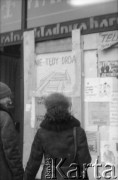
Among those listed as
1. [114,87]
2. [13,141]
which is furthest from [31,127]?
[13,141]

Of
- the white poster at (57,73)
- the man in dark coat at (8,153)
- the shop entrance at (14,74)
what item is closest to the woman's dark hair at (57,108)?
the man in dark coat at (8,153)

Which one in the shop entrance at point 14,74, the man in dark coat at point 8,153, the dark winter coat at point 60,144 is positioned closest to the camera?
the dark winter coat at point 60,144

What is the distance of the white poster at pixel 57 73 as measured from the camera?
220 inches

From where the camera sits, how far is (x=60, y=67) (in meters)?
5.73

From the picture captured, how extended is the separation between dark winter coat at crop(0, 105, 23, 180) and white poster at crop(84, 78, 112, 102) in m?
1.74

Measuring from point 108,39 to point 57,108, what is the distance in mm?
2008

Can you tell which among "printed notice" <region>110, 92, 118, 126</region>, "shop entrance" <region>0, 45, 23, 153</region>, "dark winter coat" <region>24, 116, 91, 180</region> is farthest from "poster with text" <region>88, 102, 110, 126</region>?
"dark winter coat" <region>24, 116, 91, 180</region>

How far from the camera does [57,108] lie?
3666 millimetres

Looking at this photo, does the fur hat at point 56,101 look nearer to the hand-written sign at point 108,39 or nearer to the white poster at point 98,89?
the white poster at point 98,89

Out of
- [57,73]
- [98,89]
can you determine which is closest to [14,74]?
[57,73]

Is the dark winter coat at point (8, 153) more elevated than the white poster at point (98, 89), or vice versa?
the white poster at point (98, 89)

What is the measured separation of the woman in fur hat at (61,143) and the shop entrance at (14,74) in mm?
2526

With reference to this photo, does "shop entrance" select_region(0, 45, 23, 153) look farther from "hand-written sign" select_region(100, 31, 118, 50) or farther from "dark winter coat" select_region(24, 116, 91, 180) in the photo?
"dark winter coat" select_region(24, 116, 91, 180)

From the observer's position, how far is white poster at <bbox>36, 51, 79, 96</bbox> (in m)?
5.59
